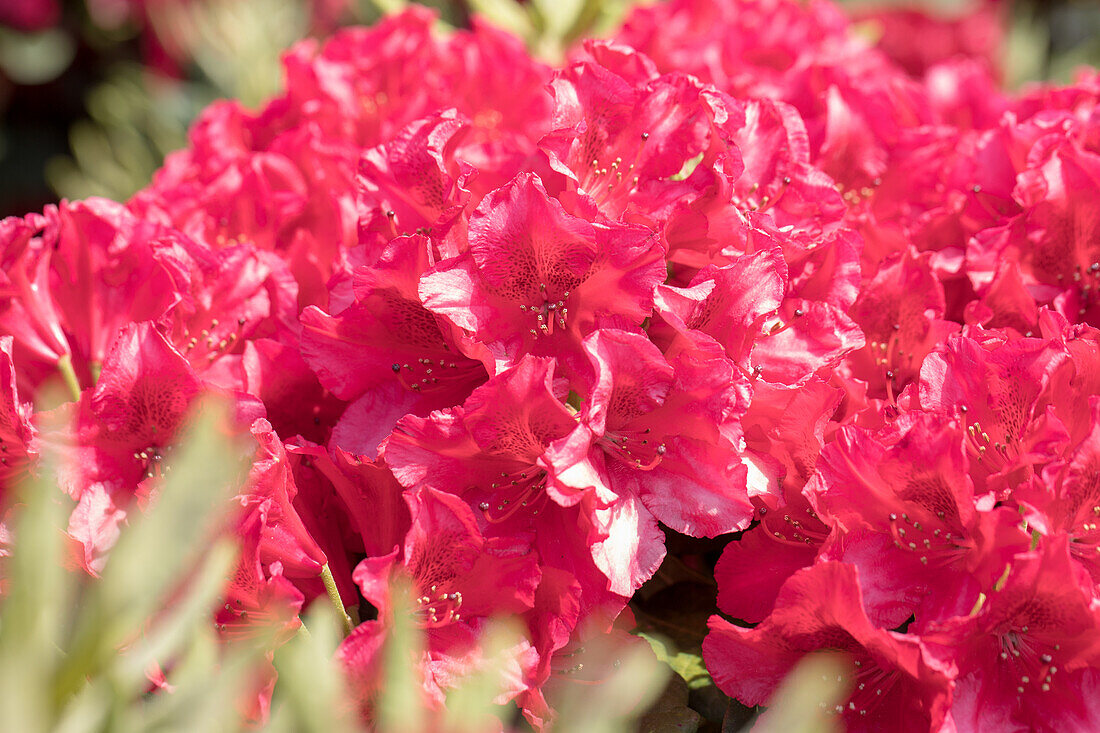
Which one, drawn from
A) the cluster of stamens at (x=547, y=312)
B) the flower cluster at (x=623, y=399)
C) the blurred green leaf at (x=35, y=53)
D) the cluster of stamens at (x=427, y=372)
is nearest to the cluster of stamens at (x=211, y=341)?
the flower cluster at (x=623, y=399)

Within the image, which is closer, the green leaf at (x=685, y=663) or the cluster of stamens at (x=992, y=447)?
the cluster of stamens at (x=992, y=447)

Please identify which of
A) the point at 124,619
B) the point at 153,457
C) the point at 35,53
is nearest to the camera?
the point at 124,619

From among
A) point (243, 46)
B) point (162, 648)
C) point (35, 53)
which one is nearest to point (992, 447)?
point (162, 648)

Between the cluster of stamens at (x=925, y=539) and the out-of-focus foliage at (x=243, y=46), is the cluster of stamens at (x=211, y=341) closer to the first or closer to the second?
the cluster of stamens at (x=925, y=539)

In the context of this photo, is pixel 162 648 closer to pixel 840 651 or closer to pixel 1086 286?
pixel 840 651

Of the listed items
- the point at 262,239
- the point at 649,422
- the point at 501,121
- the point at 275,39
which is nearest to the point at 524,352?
the point at 649,422

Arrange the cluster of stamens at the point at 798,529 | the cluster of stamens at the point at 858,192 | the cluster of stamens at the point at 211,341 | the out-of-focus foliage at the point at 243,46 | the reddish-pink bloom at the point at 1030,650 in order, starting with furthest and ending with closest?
1. the out-of-focus foliage at the point at 243,46
2. the cluster of stamens at the point at 858,192
3. the cluster of stamens at the point at 211,341
4. the cluster of stamens at the point at 798,529
5. the reddish-pink bloom at the point at 1030,650

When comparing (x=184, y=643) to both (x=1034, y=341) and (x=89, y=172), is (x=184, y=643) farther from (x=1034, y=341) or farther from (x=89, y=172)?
(x=89, y=172)
